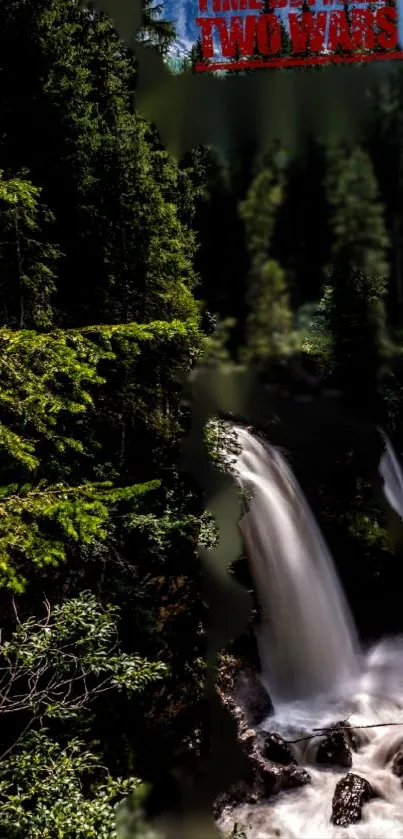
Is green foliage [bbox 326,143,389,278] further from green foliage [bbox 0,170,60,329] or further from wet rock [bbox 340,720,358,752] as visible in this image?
wet rock [bbox 340,720,358,752]

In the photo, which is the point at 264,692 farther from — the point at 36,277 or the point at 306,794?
the point at 36,277

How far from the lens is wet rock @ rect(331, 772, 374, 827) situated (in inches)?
275

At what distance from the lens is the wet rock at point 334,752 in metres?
7.79

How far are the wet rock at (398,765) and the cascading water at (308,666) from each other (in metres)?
0.08

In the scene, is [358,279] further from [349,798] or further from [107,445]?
[349,798]

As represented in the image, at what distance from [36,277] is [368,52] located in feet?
72.8

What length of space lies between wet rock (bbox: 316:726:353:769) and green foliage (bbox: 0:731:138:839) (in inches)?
199

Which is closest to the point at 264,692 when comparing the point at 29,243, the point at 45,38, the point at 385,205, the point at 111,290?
the point at 111,290

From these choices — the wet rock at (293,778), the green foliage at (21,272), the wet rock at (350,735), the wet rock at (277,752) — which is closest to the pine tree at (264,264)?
the wet rock at (350,735)

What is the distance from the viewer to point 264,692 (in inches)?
348

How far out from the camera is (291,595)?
10062 millimetres

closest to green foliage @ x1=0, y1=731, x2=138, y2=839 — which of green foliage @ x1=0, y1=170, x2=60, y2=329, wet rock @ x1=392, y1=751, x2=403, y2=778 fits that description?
green foliage @ x1=0, y1=170, x2=60, y2=329

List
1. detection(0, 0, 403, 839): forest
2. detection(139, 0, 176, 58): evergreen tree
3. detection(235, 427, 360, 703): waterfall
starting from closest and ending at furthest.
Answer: detection(0, 0, 403, 839): forest, detection(235, 427, 360, 703): waterfall, detection(139, 0, 176, 58): evergreen tree

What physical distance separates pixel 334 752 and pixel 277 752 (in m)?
0.85
